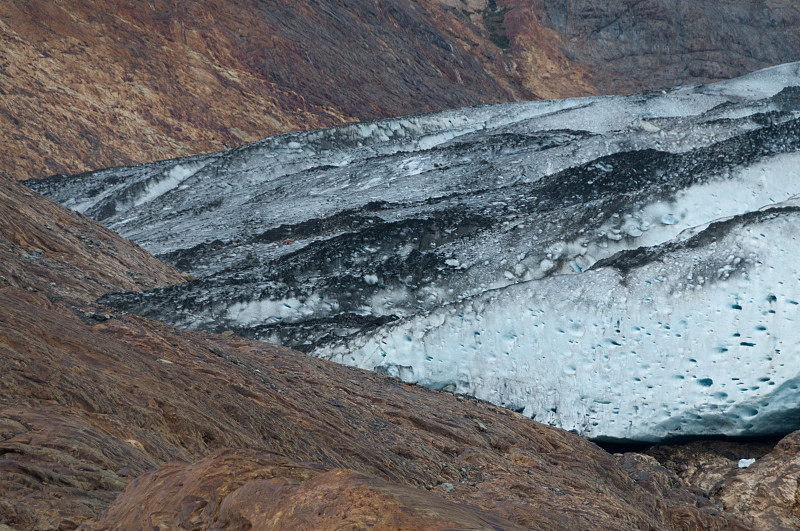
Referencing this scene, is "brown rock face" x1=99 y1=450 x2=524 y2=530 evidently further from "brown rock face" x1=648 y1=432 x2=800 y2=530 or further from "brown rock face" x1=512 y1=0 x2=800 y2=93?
"brown rock face" x1=512 y1=0 x2=800 y2=93

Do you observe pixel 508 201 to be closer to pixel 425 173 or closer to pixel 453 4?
pixel 425 173

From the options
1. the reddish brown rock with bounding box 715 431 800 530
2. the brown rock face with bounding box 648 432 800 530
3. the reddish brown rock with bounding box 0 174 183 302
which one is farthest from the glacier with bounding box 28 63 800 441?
the reddish brown rock with bounding box 715 431 800 530

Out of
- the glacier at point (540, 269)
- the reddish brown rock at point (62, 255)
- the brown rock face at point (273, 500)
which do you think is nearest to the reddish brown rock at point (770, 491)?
the glacier at point (540, 269)

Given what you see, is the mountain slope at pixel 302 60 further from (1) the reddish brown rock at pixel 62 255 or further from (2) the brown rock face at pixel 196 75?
(1) the reddish brown rock at pixel 62 255

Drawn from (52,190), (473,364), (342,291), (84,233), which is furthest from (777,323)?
(52,190)

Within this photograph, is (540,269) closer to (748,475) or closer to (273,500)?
(748,475)

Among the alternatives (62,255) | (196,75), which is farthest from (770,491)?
(196,75)
